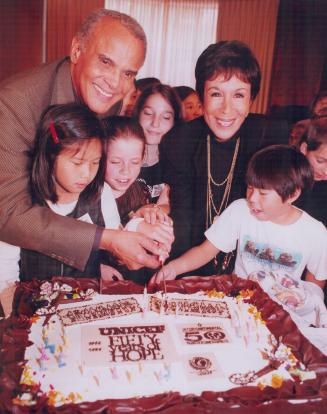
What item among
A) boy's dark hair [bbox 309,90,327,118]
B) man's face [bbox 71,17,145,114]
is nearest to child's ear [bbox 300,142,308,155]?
boy's dark hair [bbox 309,90,327,118]

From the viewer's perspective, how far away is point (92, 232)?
1.53m

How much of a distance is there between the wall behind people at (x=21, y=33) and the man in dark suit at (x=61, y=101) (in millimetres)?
111

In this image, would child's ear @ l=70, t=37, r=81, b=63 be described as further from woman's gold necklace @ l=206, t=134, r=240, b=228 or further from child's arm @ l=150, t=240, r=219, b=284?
child's arm @ l=150, t=240, r=219, b=284

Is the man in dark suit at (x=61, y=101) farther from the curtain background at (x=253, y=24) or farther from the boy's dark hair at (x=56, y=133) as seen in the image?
the curtain background at (x=253, y=24)

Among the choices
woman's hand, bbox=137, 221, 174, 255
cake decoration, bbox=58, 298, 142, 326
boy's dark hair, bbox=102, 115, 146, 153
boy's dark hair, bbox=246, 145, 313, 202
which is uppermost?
boy's dark hair, bbox=102, 115, 146, 153

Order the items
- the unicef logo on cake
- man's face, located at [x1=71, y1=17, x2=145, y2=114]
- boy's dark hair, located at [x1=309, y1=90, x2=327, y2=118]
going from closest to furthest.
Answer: the unicef logo on cake → man's face, located at [x1=71, y1=17, x2=145, y2=114] → boy's dark hair, located at [x1=309, y1=90, x2=327, y2=118]

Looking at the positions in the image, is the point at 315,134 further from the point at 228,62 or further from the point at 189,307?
the point at 189,307

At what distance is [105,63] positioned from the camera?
56.1 inches

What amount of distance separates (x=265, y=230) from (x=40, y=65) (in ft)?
3.57

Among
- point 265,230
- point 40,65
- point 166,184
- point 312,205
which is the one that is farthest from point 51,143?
point 312,205

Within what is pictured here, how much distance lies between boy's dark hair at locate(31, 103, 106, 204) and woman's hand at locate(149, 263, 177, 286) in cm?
57

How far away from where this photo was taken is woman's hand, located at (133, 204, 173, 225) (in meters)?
1.70

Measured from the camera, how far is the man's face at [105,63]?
→ 1413 millimetres

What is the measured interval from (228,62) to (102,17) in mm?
492
